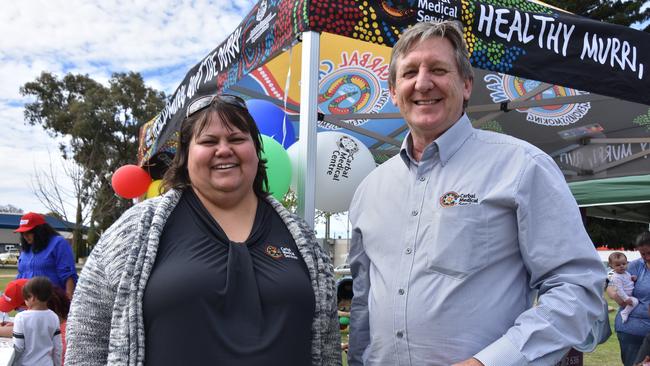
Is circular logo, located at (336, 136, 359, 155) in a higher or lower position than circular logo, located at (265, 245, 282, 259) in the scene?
higher

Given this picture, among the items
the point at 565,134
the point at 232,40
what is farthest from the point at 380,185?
the point at 565,134

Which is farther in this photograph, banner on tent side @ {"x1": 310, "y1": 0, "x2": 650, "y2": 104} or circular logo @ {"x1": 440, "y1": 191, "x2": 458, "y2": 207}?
banner on tent side @ {"x1": 310, "y1": 0, "x2": 650, "y2": 104}

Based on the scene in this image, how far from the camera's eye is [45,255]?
5.08m

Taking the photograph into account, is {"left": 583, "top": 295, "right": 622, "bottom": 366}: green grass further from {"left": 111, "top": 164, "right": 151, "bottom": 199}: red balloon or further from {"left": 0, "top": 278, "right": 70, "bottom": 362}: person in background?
{"left": 0, "top": 278, "right": 70, "bottom": 362}: person in background

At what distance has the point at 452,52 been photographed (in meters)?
1.56

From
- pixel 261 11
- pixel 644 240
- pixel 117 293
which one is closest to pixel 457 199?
pixel 117 293

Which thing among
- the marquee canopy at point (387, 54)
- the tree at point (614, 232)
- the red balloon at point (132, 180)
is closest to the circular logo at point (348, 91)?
the marquee canopy at point (387, 54)

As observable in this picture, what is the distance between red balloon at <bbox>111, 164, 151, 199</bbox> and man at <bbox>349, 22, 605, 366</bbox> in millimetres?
3657

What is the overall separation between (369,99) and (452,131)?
12.2 ft

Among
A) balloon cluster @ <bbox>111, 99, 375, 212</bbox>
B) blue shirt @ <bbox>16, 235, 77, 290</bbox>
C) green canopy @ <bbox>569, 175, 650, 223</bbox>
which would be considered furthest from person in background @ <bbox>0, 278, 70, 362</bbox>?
green canopy @ <bbox>569, 175, 650, 223</bbox>

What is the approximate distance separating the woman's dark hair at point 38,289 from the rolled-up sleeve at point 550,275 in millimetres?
3631

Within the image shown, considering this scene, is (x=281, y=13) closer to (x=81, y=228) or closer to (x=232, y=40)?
(x=232, y=40)

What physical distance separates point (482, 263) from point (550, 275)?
165 mm

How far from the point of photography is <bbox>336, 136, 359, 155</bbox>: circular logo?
3.39 metres
